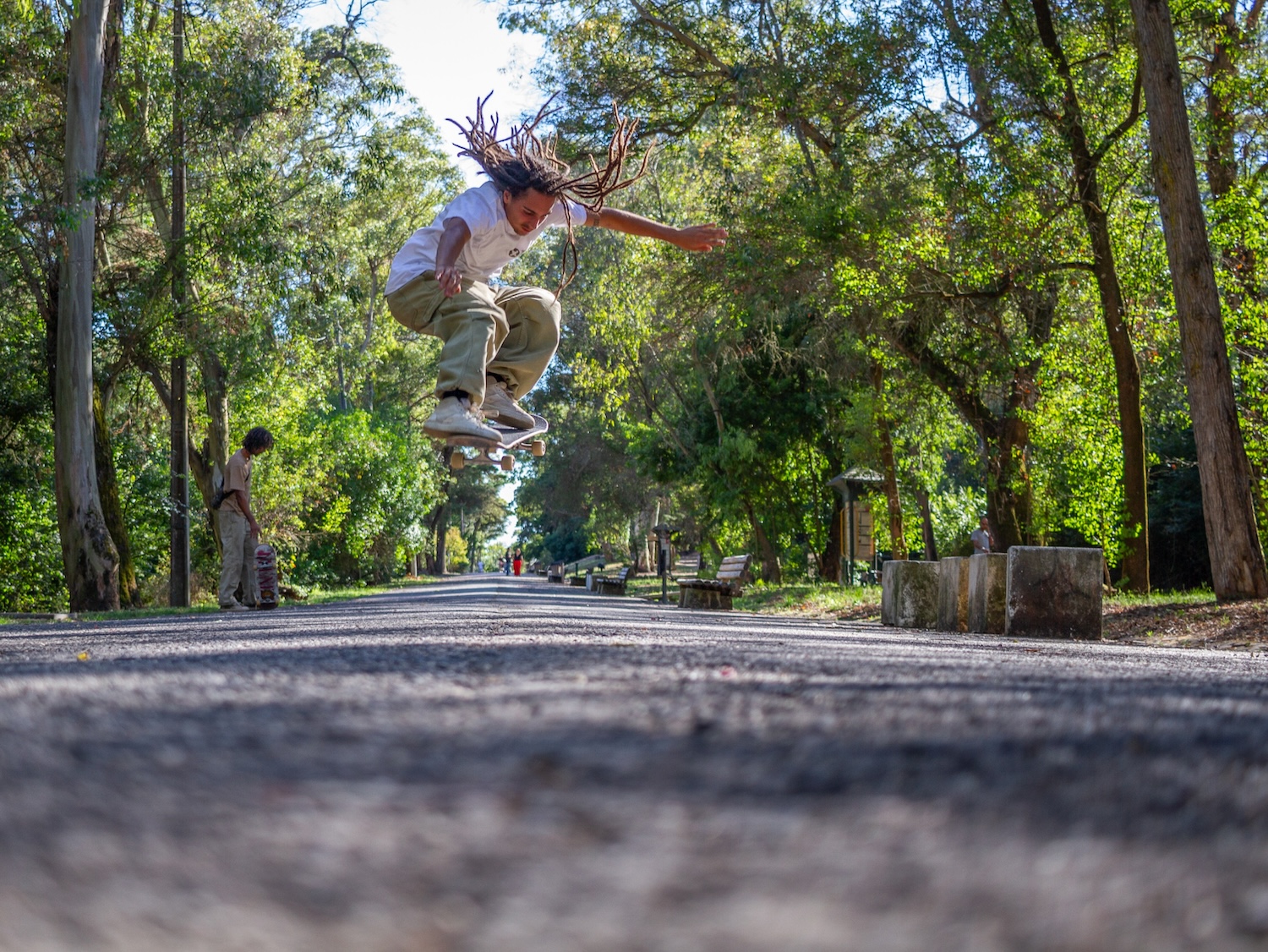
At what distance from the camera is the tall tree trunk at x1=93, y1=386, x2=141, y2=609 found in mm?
17859

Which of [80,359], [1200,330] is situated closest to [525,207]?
[1200,330]

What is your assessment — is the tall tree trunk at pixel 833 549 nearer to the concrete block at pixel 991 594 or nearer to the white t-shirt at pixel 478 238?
the concrete block at pixel 991 594

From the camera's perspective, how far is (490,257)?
25.5ft

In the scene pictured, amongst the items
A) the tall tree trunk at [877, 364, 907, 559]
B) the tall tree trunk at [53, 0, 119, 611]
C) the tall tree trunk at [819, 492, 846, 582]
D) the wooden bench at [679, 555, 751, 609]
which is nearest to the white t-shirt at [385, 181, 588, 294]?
the tall tree trunk at [53, 0, 119, 611]

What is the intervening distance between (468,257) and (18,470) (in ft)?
56.9

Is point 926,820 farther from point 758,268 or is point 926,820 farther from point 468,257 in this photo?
point 758,268

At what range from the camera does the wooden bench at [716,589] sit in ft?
61.6

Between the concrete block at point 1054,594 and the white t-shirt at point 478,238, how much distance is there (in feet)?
13.5

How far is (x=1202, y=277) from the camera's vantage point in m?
11.8

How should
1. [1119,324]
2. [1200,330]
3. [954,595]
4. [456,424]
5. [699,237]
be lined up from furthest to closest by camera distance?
[1119,324] → [1200,330] → [954,595] → [699,237] → [456,424]

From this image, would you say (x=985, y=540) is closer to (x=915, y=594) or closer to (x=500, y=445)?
(x=915, y=594)

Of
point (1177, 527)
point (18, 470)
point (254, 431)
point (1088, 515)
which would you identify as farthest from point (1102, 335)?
point (18, 470)

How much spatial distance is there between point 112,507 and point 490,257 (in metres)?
12.8

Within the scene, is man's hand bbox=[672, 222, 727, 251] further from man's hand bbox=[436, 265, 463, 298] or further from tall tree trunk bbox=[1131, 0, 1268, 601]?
tall tree trunk bbox=[1131, 0, 1268, 601]
